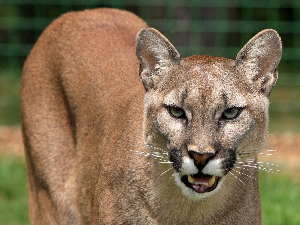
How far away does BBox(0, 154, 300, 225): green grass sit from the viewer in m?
5.60

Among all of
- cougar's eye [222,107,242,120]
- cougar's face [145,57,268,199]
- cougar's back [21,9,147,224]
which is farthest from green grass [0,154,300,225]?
cougar's eye [222,107,242,120]

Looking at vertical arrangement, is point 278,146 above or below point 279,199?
below

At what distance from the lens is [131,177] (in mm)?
3791

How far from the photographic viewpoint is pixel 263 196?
6.25 m

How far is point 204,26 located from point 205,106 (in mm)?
5773

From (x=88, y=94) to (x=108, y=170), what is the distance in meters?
0.82

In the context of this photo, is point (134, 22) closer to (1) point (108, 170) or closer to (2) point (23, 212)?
(1) point (108, 170)

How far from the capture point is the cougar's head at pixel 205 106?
3.24 meters

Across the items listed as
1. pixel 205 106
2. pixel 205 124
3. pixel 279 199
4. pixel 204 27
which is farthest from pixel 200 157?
A: pixel 204 27

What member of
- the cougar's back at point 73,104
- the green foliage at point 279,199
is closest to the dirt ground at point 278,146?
the green foliage at point 279,199

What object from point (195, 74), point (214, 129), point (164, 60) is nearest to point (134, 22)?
point (164, 60)

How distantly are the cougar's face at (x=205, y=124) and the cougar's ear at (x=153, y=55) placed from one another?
127 millimetres

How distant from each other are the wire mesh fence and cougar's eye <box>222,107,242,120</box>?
5417 mm

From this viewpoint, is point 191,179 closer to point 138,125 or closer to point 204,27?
point 138,125
